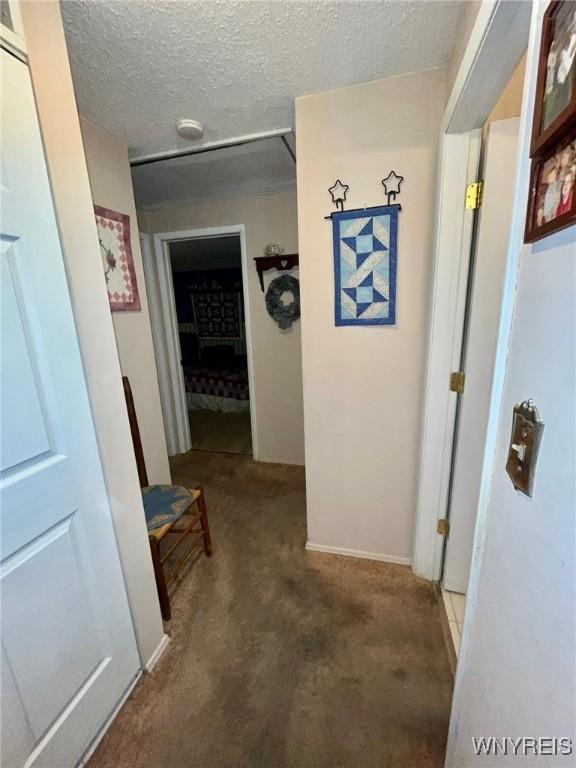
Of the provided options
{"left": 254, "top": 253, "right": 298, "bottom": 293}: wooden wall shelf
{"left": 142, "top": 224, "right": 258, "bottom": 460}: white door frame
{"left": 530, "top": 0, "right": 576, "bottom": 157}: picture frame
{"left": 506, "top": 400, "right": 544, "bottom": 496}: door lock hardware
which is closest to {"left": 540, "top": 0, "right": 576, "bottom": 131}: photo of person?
{"left": 530, "top": 0, "right": 576, "bottom": 157}: picture frame

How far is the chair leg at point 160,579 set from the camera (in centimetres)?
142

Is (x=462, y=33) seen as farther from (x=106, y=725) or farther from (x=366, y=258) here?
(x=106, y=725)

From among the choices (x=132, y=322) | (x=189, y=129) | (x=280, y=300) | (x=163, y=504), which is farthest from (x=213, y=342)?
(x=163, y=504)

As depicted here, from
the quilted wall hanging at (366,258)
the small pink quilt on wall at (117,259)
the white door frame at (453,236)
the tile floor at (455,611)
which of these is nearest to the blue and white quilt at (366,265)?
the quilted wall hanging at (366,258)

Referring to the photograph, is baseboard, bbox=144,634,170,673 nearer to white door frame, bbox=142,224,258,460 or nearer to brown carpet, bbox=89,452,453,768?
brown carpet, bbox=89,452,453,768

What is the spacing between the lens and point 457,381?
4.58ft

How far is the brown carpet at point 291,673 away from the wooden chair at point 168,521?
4.2 inches

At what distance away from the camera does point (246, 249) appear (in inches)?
104

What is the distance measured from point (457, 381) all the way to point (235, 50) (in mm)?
1548

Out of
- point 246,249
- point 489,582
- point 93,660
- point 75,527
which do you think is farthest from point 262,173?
point 93,660

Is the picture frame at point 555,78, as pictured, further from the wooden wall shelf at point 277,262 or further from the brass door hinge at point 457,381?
the wooden wall shelf at point 277,262

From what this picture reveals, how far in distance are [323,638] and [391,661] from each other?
11.3 inches

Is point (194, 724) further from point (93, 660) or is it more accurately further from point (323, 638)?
point (323, 638)

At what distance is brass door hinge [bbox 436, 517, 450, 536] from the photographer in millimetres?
1547
